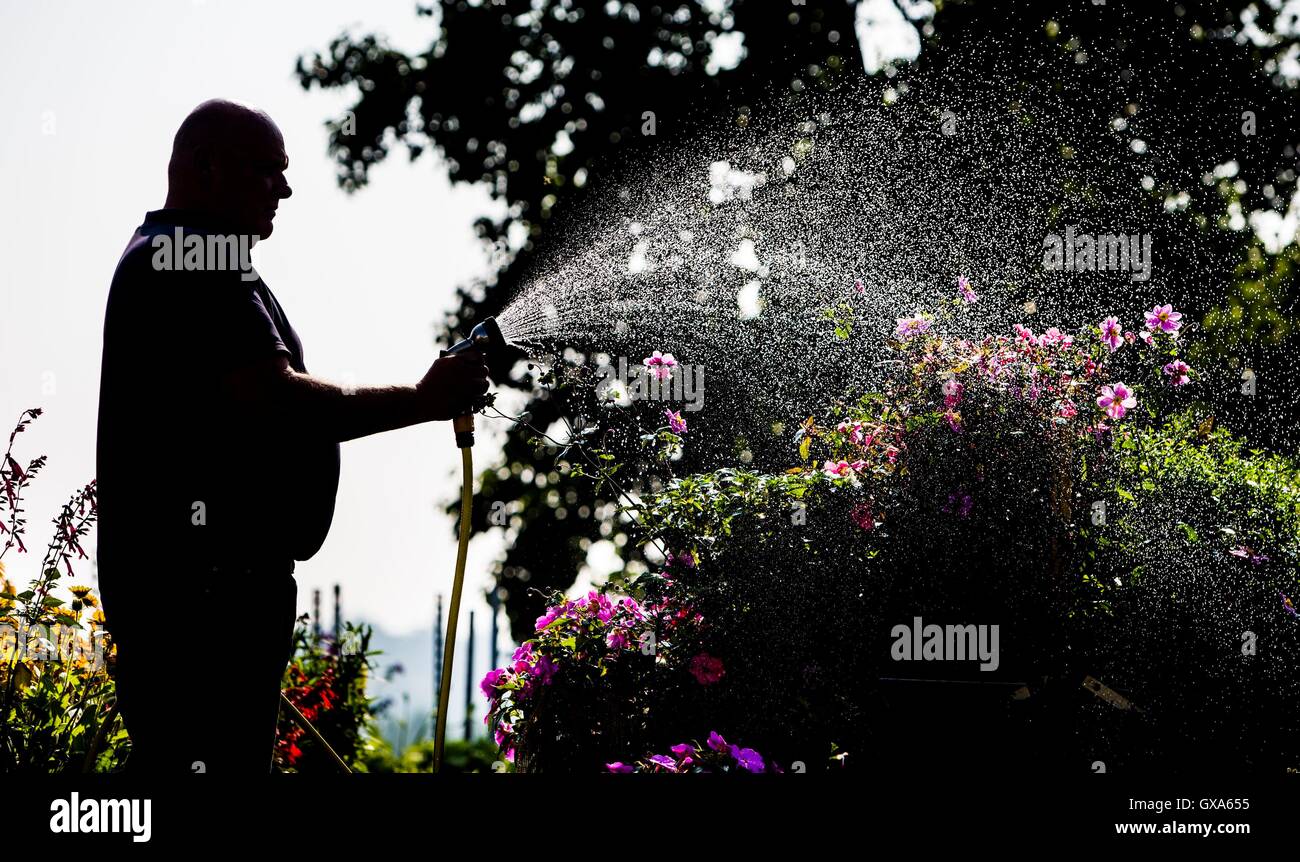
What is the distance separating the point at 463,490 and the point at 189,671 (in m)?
0.79

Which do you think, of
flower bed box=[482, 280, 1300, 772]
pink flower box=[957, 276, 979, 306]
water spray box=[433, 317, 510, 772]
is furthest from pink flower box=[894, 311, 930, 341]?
water spray box=[433, 317, 510, 772]

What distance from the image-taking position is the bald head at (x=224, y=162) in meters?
2.58

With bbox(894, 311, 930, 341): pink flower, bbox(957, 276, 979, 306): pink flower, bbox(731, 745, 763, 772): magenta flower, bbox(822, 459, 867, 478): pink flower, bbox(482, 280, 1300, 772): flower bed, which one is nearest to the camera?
bbox(731, 745, 763, 772): magenta flower

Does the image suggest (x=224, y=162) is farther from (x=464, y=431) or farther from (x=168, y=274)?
(x=464, y=431)

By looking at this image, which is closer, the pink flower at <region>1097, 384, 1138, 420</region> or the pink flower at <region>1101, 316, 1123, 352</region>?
the pink flower at <region>1097, 384, 1138, 420</region>

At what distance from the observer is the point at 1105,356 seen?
14.1 feet

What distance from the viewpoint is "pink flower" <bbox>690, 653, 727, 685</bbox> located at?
11.6 feet

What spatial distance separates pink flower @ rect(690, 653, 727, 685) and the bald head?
1.91m

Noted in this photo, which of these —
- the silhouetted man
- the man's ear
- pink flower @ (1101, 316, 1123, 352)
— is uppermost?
the man's ear

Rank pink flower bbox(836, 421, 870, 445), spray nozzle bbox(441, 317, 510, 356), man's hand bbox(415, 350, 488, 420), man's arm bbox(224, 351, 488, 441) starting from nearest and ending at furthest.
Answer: man's arm bbox(224, 351, 488, 441)
man's hand bbox(415, 350, 488, 420)
spray nozzle bbox(441, 317, 510, 356)
pink flower bbox(836, 421, 870, 445)

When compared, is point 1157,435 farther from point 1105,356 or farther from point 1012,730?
point 1012,730

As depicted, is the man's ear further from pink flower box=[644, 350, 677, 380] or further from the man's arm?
pink flower box=[644, 350, 677, 380]

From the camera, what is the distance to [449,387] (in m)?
2.52

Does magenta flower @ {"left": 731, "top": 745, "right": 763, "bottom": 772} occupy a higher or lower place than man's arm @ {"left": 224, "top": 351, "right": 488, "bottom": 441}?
lower
